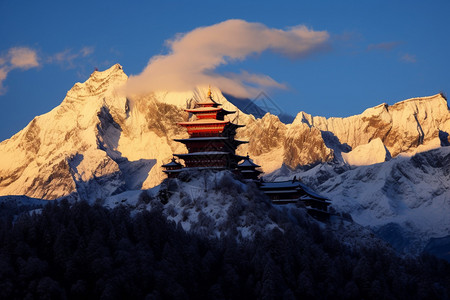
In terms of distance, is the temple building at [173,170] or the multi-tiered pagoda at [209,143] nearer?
the multi-tiered pagoda at [209,143]

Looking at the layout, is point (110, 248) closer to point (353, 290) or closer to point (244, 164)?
point (353, 290)

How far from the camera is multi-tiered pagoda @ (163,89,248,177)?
13700 cm

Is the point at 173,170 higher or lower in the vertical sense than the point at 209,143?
lower

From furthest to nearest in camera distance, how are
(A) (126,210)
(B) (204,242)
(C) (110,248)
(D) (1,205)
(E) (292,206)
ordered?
(D) (1,205)
(E) (292,206)
(A) (126,210)
(B) (204,242)
(C) (110,248)

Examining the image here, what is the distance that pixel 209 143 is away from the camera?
139 metres

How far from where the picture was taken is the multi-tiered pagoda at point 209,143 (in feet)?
449

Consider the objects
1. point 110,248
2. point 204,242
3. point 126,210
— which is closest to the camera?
point 110,248

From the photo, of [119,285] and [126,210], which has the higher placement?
[126,210]

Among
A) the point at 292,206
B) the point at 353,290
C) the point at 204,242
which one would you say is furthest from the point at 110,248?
the point at 292,206

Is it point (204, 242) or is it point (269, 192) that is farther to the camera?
point (269, 192)

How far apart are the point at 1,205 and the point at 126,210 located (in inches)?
1385

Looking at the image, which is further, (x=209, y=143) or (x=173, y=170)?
(x=173, y=170)

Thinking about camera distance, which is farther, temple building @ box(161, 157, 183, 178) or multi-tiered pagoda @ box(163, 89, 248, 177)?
temple building @ box(161, 157, 183, 178)

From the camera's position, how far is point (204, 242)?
113375mm
